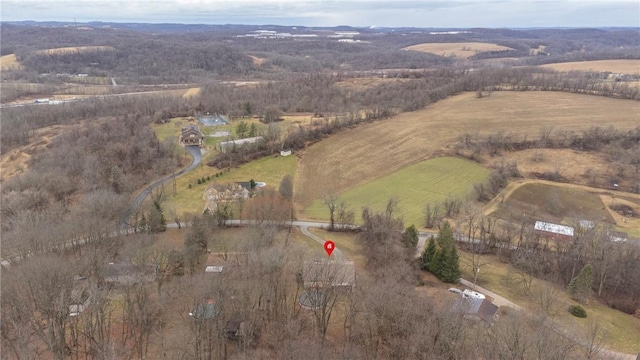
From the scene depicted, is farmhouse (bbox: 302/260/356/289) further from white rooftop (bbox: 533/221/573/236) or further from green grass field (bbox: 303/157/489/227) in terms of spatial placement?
white rooftop (bbox: 533/221/573/236)

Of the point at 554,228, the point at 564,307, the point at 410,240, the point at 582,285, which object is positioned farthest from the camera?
the point at 554,228

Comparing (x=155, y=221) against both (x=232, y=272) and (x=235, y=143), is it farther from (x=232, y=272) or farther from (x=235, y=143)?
(x=235, y=143)

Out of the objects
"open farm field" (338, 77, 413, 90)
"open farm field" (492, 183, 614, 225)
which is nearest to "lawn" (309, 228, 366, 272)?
"open farm field" (492, 183, 614, 225)

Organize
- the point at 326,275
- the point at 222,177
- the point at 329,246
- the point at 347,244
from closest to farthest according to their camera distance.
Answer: the point at 326,275
the point at 329,246
the point at 347,244
the point at 222,177

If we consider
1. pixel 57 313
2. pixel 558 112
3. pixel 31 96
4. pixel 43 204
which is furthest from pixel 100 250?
pixel 31 96

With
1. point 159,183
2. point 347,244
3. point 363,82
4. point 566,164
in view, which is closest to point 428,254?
point 347,244

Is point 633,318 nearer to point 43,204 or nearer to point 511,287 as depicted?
point 511,287

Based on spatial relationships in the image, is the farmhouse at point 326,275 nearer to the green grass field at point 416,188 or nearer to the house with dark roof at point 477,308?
the house with dark roof at point 477,308
